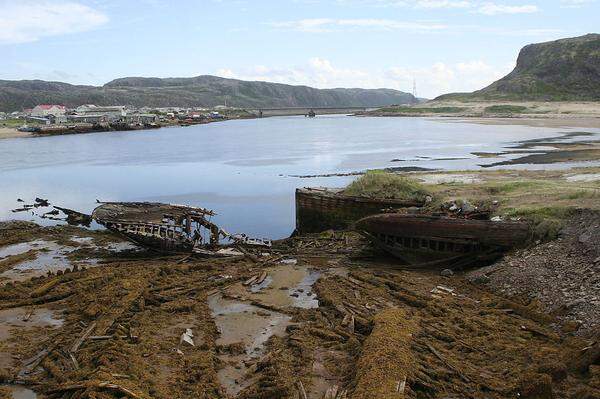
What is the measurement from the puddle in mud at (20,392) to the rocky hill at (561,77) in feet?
547

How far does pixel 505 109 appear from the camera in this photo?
15650 centimetres

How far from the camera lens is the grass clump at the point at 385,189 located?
30656mm

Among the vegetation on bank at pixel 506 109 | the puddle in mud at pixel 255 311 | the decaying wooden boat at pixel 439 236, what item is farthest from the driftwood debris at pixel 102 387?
the vegetation on bank at pixel 506 109

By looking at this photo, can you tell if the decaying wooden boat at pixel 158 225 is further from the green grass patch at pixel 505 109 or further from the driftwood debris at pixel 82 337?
the green grass patch at pixel 505 109

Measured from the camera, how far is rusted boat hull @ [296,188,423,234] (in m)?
29.9

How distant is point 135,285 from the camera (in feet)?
68.0

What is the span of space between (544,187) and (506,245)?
1066 centimetres

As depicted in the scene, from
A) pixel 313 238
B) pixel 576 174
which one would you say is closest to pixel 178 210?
pixel 313 238

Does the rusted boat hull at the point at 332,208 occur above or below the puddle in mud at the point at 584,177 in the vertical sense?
below

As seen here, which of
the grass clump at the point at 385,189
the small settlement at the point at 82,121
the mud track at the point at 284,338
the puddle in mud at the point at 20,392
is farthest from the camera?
the small settlement at the point at 82,121

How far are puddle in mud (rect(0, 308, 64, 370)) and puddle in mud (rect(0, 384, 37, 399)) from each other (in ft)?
9.62

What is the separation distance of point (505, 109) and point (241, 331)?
15553cm

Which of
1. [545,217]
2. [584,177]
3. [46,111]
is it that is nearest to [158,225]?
[545,217]

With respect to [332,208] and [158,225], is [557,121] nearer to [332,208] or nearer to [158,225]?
[332,208]
